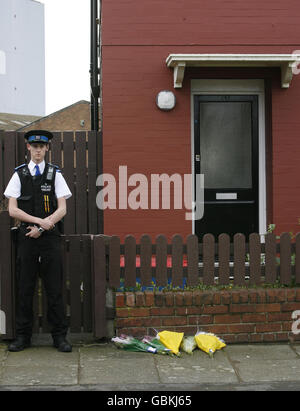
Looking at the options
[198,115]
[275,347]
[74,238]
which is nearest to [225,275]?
[275,347]

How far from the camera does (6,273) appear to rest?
590 cm

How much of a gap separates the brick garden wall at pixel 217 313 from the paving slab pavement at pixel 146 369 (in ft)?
0.55

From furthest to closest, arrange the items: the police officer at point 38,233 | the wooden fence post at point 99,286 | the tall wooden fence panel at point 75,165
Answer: the tall wooden fence panel at point 75,165, the wooden fence post at point 99,286, the police officer at point 38,233

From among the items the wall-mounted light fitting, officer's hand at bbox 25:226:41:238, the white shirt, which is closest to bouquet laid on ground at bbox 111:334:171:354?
officer's hand at bbox 25:226:41:238

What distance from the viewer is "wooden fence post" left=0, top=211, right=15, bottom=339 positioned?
5.88 meters

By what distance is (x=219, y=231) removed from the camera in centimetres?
824

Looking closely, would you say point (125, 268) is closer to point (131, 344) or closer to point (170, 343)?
point (131, 344)

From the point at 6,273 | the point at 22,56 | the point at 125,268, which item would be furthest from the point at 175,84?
the point at 22,56

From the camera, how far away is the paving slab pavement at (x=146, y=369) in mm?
4758

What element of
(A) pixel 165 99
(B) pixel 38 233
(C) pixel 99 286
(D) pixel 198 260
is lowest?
(C) pixel 99 286

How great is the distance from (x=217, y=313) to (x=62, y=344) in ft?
5.18

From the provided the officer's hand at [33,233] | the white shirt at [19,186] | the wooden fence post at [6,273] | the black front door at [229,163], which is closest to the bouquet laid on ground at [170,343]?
the wooden fence post at [6,273]

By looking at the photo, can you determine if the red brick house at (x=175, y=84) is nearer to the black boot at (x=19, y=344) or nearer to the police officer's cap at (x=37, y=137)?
the police officer's cap at (x=37, y=137)
